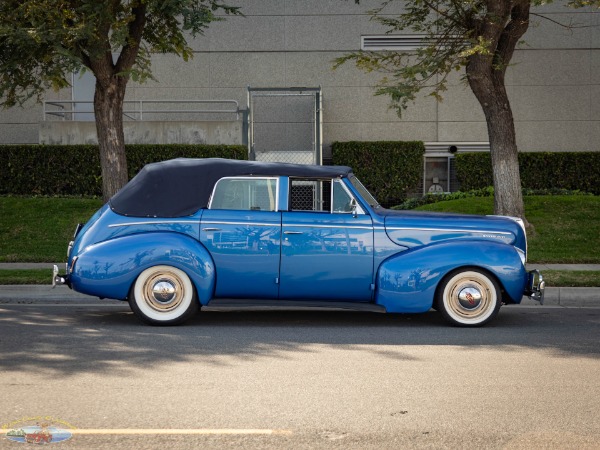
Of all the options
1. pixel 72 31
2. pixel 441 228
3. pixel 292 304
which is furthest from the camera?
pixel 72 31

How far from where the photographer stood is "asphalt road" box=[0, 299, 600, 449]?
5117mm

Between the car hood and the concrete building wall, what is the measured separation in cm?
1537

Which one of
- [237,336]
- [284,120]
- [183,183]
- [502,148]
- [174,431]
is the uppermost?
[284,120]

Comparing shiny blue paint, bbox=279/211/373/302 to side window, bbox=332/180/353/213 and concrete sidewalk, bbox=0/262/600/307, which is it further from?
concrete sidewalk, bbox=0/262/600/307

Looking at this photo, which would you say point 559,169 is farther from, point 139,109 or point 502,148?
point 139,109

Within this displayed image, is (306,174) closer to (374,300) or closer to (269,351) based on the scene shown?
(374,300)

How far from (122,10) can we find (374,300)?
8047mm

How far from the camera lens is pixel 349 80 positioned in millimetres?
24672

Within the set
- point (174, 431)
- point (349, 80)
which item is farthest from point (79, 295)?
point (349, 80)

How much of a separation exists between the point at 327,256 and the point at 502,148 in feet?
26.5

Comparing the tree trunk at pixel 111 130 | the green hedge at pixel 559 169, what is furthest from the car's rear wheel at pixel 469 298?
the green hedge at pixel 559 169

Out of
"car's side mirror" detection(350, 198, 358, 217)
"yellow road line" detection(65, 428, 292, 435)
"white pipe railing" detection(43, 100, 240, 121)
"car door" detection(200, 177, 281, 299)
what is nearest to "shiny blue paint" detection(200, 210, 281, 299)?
"car door" detection(200, 177, 281, 299)

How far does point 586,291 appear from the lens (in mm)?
11820

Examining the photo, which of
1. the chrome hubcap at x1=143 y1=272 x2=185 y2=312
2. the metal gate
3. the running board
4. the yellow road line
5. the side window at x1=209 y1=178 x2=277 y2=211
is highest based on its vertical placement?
the metal gate
